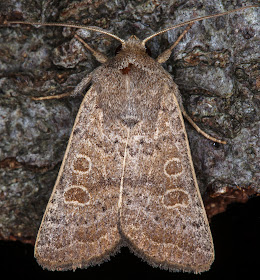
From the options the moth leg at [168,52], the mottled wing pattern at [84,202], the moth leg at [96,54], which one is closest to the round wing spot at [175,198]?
the mottled wing pattern at [84,202]

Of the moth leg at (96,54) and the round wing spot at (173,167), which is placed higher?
the moth leg at (96,54)

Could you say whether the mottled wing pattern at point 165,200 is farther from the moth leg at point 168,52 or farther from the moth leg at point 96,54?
the moth leg at point 96,54

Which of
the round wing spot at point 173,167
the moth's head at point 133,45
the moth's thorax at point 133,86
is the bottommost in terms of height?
the round wing spot at point 173,167

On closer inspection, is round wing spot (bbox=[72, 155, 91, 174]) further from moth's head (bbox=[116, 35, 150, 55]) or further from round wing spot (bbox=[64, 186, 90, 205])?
moth's head (bbox=[116, 35, 150, 55])

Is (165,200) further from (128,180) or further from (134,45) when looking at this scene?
(134,45)

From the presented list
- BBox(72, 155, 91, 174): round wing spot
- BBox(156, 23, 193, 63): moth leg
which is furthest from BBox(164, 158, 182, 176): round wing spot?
BBox(156, 23, 193, 63): moth leg

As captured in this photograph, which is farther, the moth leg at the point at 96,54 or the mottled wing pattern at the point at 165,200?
the moth leg at the point at 96,54
